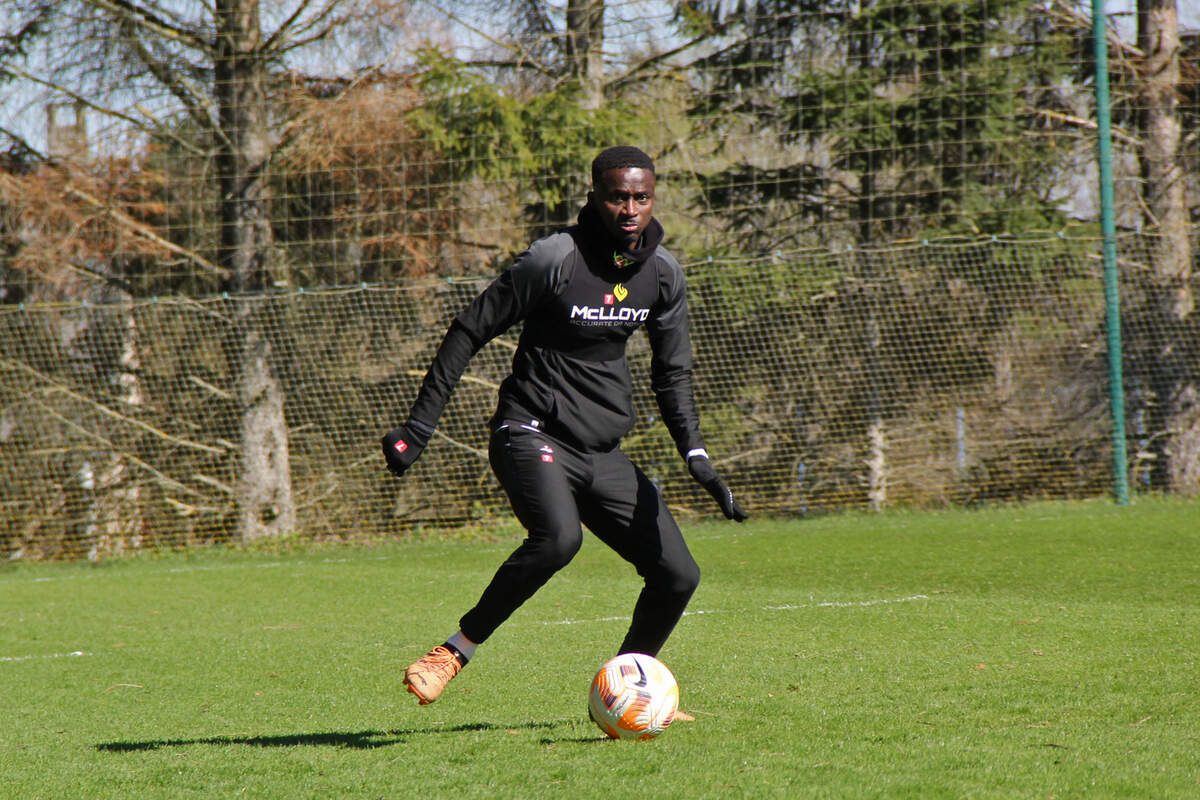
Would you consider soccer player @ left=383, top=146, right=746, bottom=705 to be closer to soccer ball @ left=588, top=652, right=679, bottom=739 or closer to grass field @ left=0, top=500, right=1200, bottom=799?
soccer ball @ left=588, top=652, right=679, bottom=739

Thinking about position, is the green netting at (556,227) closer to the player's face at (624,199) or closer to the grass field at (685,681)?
the grass field at (685,681)

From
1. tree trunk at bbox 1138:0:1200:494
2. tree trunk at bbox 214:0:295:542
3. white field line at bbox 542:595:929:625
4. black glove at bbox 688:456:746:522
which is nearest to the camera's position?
black glove at bbox 688:456:746:522

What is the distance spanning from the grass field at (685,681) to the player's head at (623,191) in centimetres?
175

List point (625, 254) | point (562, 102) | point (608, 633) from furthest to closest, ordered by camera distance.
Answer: point (562, 102), point (608, 633), point (625, 254)

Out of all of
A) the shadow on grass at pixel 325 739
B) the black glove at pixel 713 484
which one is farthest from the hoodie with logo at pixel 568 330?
the shadow on grass at pixel 325 739

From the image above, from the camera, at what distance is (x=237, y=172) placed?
14.9 metres

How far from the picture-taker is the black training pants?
14.0 ft

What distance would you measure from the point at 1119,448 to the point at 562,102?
7151 millimetres

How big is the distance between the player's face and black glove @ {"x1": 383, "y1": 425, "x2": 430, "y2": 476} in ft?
3.23

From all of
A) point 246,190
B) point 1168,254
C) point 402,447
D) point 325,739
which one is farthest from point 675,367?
point 246,190

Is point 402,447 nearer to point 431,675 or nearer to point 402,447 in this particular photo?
point 402,447

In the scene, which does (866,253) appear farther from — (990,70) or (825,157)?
(990,70)

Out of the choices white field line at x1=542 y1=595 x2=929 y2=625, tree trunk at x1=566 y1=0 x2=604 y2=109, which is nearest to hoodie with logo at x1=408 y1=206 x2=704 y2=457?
white field line at x1=542 y1=595 x2=929 y2=625

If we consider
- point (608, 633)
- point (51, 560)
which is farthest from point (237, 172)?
point (608, 633)
